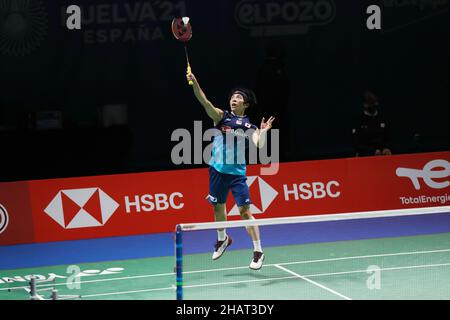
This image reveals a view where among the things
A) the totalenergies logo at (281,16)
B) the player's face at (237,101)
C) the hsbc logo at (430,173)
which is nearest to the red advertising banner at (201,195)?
the hsbc logo at (430,173)

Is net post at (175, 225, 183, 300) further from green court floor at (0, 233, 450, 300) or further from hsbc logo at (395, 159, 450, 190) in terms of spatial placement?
hsbc logo at (395, 159, 450, 190)

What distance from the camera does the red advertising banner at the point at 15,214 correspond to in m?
13.8

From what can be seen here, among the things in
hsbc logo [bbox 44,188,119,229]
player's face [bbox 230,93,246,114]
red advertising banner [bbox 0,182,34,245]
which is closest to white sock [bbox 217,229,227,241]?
player's face [bbox 230,93,246,114]

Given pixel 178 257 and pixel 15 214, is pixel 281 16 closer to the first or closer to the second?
pixel 15 214

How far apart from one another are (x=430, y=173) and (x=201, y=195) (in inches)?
139

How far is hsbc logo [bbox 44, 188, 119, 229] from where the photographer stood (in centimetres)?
1407

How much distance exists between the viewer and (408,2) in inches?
762

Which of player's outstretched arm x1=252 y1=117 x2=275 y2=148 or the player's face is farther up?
the player's face

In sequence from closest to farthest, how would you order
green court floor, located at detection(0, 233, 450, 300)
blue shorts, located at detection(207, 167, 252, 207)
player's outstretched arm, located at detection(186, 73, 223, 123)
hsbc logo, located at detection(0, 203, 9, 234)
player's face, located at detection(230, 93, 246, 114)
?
green court floor, located at detection(0, 233, 450, 300) < player's outstretched arm, located at detection(186, 73, 223, 123) < player's face, located at detection(230, 93, 246, 114) < blue shorts, located at detection(207, 167, 252, 207) < hsbc logo, located at detection(0, 203, 9, 234)

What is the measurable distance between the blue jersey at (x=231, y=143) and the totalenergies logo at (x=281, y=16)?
696cm

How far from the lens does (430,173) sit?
15.6 metres

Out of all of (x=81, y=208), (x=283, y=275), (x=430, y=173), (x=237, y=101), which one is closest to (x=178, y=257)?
(x=283, y=275)

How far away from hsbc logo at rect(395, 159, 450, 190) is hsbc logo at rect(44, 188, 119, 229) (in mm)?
4417

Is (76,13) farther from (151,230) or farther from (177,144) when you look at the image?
(151,230)
